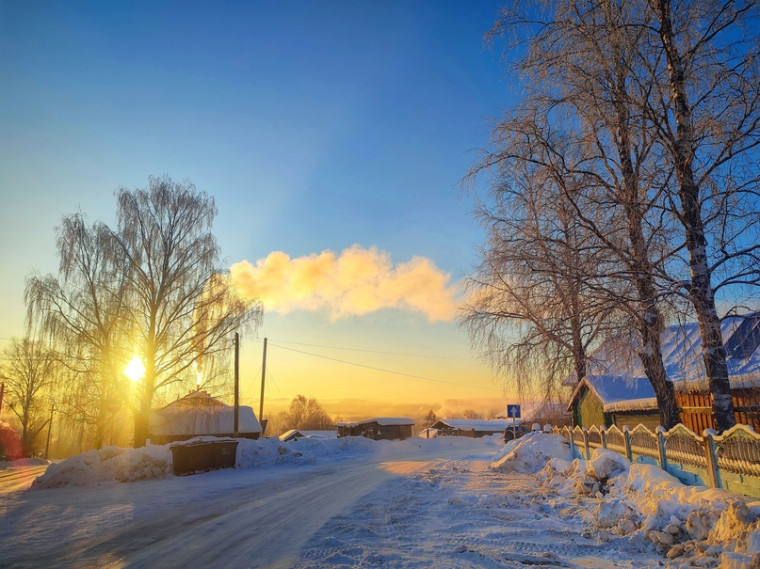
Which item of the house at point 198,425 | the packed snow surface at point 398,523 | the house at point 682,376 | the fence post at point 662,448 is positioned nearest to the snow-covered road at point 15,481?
the packed snow surface at point 398,523

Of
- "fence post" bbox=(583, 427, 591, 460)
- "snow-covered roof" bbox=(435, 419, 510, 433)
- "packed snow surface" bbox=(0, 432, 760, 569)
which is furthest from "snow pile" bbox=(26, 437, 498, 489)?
"snow-covered roof" bbox=(435, 419, 510, 433)

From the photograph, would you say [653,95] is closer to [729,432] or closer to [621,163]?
[621,163]

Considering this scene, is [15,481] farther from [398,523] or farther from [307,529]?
[398,523]

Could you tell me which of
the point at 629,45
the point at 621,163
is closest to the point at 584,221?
the point at 621,163

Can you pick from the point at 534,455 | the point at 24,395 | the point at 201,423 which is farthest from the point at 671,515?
the point at 24,395

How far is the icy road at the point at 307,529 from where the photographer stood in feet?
19.3

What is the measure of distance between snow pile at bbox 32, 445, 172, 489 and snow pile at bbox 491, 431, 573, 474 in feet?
40.6

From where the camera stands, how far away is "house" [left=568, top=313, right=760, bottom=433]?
8.10 metres

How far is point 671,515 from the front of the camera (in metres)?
5.93

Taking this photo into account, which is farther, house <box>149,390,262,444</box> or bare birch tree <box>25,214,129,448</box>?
house <box>149,390,262,444</box>

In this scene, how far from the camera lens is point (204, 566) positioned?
227 inches

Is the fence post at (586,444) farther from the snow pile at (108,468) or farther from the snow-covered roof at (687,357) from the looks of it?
the snow pile at (108,468)

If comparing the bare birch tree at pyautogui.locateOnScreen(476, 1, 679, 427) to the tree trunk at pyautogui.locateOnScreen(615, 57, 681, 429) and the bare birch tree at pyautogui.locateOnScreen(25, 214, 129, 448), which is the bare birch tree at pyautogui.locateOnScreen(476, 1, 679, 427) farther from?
the bare birch tree at pyautogui.locateOnScreen(25, 214, 129, 448)

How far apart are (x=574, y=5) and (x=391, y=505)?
414 inches
